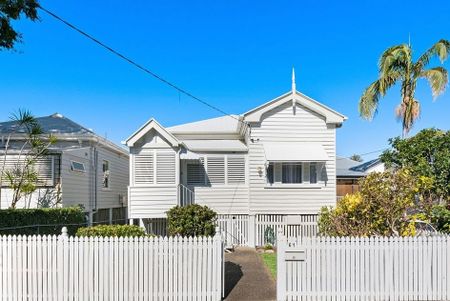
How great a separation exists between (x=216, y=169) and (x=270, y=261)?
5.76m

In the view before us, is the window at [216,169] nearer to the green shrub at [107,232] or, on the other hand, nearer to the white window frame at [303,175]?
the white window frame at [303,175]

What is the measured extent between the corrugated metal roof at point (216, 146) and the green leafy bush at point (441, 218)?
28.4 feet

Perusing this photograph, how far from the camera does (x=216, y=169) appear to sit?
18.0 metres

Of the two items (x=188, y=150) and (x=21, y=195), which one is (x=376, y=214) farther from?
(x=21, y=195)

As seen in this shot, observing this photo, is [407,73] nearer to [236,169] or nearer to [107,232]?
[236,169]

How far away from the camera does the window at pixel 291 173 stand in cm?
1788

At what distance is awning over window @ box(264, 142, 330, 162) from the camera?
16.6 metres

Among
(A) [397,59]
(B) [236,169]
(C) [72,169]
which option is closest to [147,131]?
(C) [72,169]

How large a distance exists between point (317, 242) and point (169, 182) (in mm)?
9341

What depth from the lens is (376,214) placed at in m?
10.3

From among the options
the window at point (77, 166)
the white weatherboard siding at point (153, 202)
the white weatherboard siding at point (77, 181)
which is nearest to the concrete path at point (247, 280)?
the white weatherboard siding at point (153, 202)

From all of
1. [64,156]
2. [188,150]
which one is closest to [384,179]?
[188,150]

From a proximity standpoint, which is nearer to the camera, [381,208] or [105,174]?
[381,208]

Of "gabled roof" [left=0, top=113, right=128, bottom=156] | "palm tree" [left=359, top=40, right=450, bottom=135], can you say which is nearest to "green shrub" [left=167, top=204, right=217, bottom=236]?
"gabled roof" [left=0, top=113, right=128, bottom=156]
